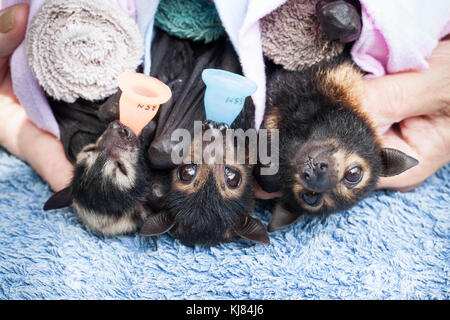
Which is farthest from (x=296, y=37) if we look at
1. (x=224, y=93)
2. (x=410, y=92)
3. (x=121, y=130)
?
(x=121, y=130)

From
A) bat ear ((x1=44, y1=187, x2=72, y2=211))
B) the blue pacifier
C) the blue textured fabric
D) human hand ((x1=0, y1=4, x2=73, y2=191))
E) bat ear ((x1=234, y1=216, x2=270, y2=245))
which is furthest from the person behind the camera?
human hand ((x1=0, y1=4, x2=73, y2=191))

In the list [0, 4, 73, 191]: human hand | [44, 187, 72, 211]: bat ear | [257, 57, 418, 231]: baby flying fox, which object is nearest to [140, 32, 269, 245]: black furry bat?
[257, 57, 418, 231]: baby flying fox

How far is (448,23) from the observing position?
1.78 meters

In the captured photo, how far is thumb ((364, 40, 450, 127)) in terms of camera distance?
1747mm

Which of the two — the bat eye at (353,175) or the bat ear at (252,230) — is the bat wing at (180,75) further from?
the bat eye at (353,175)

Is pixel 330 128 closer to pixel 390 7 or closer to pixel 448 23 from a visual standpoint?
pixel 390 7

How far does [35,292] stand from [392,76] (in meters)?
1.49

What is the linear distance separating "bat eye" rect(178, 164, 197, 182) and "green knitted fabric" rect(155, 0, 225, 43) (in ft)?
1.70

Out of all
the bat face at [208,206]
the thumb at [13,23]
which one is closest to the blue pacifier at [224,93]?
the bat face at [208,206]

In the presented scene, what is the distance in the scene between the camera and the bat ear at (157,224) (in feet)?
5.26

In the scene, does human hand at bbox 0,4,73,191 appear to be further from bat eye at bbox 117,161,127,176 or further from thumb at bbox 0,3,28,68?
bat eye at bbox 117,161,127,176

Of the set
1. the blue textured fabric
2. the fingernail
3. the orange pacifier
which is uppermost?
the fingernail

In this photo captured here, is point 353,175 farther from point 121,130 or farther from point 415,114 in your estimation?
point 121,130

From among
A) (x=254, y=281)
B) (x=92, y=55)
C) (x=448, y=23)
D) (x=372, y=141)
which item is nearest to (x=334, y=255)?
(x=254, y=281)
